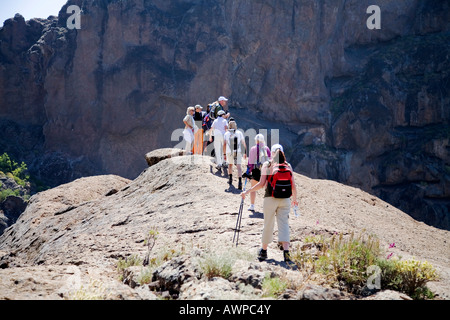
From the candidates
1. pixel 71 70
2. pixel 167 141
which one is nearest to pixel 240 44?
pixel 167 141

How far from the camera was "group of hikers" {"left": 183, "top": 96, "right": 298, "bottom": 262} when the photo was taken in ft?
21.4

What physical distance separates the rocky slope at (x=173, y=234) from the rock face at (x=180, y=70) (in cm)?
2483

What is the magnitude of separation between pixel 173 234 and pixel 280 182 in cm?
274

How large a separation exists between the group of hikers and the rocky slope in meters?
0.40

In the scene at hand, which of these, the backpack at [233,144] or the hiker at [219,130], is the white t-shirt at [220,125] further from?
the backpack at [233,144]

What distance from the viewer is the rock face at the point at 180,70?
40.2 m

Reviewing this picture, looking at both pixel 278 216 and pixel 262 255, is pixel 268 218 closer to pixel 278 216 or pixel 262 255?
pixel 278 216

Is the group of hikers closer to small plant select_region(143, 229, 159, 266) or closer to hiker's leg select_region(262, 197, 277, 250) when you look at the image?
hiker's leg select_region(262, 197, 277, 250)

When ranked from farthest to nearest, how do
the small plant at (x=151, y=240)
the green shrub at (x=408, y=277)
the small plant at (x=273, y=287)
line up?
the small plant at (x=151, y=240)
the green shrub at (x=408, y=277)
the small plant at (x=273, y=287)

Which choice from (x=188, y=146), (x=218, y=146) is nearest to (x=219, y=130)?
(x=218, y=146)

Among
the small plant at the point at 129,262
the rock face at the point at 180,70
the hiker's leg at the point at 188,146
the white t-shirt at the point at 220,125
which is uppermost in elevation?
the rock face at the point at 180,70

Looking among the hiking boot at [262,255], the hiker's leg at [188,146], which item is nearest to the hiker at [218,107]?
the hiker's leg at [188,146]
